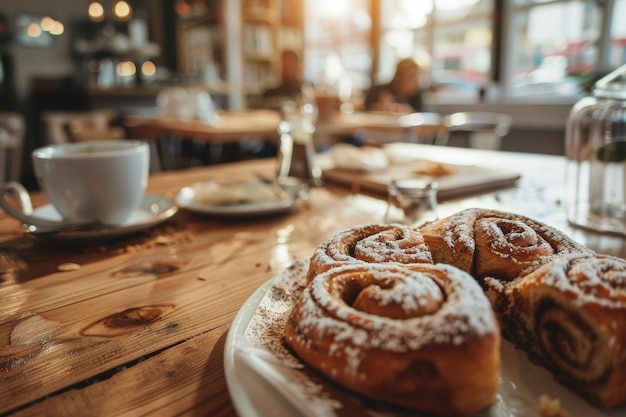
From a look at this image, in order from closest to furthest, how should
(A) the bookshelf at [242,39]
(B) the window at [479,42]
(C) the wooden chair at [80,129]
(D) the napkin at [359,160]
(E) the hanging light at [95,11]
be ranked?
(D) the napkin at [359,160]
(C) the wooden chair at [80,129]
(B) the window at [479,42]
(A) the bookshelf at [242,39]
(E) the hanging light at [95,11]

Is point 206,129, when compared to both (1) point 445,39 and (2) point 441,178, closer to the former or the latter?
(2) point 441,178

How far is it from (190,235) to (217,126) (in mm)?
2336

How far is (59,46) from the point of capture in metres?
7.07

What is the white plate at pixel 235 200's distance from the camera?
3.20 feet

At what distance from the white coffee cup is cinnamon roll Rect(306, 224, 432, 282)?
488 millimetres

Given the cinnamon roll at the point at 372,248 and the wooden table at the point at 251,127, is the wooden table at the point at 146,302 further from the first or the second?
the wooden table at the point at 251,127

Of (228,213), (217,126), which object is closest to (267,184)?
(228,213)

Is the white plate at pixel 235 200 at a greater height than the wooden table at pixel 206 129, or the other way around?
the wooden table at pixel 206 129

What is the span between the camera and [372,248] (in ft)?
1.73

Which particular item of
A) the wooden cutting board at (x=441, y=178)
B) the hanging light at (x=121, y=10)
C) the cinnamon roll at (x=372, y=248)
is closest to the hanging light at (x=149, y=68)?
the hanging light at (x=121, y=10)

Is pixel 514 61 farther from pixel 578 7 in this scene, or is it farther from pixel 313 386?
pixel 313 386

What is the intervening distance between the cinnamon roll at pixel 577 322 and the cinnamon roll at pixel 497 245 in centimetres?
5

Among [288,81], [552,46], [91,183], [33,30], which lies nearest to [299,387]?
[91,183]

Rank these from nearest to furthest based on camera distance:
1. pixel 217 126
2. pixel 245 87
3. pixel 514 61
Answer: pixel 217 126 < pixel 514 61 < pixel 245 87
